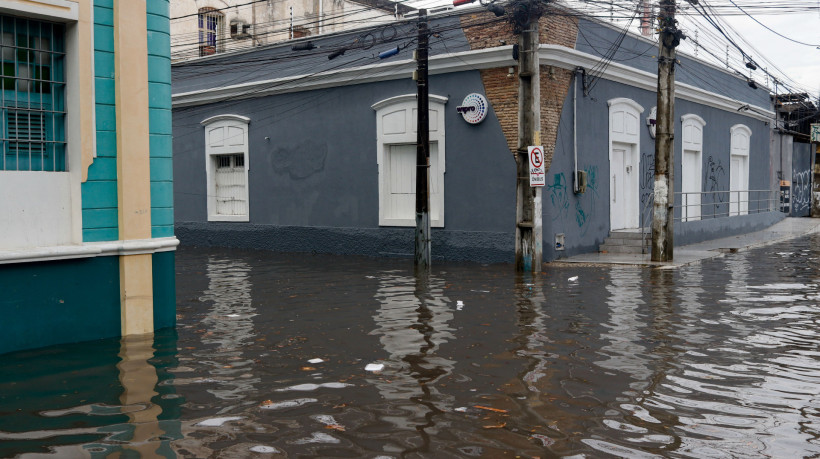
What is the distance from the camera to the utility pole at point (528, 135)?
623 inches

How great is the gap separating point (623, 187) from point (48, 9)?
15.8m

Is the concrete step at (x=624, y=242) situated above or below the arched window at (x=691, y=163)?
below

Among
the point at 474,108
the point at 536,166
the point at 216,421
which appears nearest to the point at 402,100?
the point at 474,108

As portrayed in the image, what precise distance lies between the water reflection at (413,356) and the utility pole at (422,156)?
2.78m

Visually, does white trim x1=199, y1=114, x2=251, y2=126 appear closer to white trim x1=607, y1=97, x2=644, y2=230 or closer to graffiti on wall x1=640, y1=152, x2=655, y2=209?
white trim x1=607, y1=97, x2=644, y2=230

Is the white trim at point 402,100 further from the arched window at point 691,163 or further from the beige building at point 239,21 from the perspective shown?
the beige building at point 239,21

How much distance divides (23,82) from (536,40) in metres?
9.91

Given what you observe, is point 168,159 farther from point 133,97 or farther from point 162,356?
point 162,356

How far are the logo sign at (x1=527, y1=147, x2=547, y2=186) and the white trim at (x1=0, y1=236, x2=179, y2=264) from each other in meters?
7.86

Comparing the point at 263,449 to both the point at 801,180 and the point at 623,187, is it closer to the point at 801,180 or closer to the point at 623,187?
the point at 623,187

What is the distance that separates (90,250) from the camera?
29.6 ft

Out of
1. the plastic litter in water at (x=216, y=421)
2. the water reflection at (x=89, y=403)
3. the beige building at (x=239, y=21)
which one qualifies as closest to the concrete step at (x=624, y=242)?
the water reflection at (x=89, y=403)

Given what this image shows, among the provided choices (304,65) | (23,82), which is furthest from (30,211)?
(304,65)

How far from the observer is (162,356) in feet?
27.5
